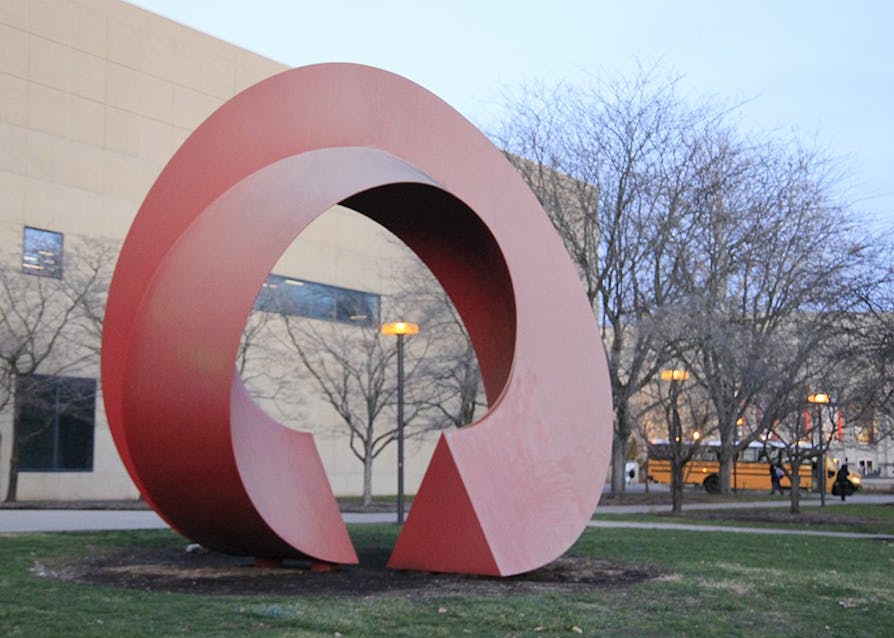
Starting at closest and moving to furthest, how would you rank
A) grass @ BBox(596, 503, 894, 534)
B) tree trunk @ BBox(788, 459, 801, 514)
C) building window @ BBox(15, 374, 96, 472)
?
grass @ BBox(596, 503, 894, 534) < tree trunk @ BBox(788, 459, 801, 514) < building window @ BBox(15, 374, 96, 472)

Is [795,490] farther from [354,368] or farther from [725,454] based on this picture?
[354,368]

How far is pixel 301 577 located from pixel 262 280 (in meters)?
2.93

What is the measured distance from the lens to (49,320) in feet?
90.3

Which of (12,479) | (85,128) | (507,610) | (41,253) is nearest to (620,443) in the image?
(12,479)

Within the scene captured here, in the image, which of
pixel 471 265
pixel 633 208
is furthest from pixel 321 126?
pixel 633 208

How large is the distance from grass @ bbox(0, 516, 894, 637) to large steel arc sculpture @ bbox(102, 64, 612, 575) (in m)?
1.18

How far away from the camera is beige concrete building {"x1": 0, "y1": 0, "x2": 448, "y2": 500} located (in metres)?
→ 28.1

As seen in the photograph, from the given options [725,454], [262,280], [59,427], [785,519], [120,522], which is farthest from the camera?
[725,454]

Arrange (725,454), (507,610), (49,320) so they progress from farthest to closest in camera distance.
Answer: (725,454) → (49,320) → (507,610)

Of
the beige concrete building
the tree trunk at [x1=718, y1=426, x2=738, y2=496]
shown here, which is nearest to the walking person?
the tree trunk at [x1=718, y1=426, x2=738, y2=496]

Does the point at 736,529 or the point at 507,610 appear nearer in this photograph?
the point at 507,610

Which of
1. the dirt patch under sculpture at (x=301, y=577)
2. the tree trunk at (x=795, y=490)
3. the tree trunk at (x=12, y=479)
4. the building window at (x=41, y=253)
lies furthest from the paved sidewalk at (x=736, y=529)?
the building window at (x=41, y=253)

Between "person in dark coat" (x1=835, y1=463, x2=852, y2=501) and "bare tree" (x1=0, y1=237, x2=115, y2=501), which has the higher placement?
"bare tree" (x1=0, y1=237, x2=115, y2=501)

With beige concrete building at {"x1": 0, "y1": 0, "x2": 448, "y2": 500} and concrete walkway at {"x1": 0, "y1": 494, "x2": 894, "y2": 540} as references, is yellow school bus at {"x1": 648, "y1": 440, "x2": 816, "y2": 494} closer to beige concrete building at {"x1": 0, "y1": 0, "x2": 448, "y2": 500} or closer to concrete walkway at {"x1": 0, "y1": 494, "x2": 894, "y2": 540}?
beige concrete building at {"x1": 0, "y1": 0, "x2": 448, "y2": 500}
